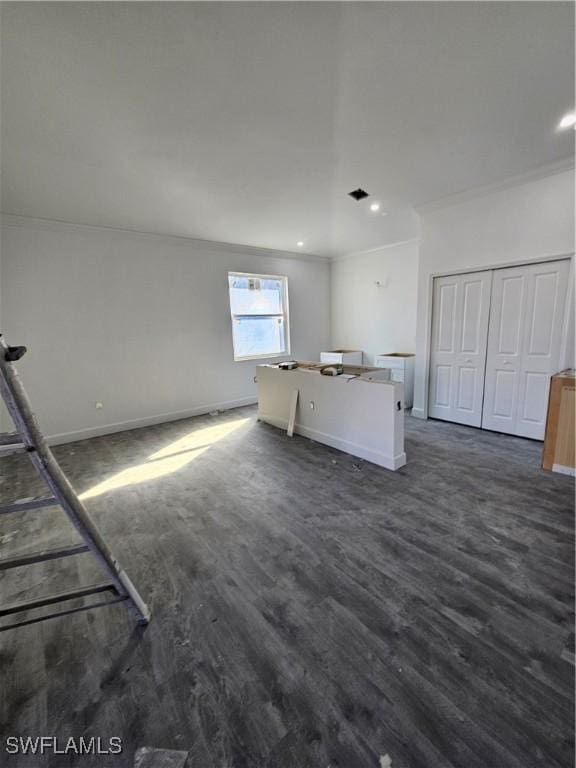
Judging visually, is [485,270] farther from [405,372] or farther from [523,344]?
[405,372]

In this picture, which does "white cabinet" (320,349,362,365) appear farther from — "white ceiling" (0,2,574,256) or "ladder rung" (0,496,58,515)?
"ladder rung" (0,496,58,515)

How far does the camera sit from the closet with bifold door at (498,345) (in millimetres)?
3432

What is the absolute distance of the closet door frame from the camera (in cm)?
323

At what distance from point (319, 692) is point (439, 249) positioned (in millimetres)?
4557

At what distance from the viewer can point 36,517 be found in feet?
8.25

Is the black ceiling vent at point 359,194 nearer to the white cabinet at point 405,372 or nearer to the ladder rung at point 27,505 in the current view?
the white cabinet at point 405,372

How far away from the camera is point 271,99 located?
205 centimetres

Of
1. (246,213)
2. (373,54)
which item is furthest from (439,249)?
(373,54)

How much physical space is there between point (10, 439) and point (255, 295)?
5057 millimetres

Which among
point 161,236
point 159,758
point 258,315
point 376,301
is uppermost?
point 161,236

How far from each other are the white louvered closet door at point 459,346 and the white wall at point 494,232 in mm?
133

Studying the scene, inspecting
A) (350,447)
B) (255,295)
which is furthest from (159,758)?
(255,295)

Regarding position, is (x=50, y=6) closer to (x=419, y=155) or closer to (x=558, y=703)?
(x=419, y=155)

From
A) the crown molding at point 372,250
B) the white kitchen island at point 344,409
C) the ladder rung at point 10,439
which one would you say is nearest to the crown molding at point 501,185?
the crown molding at point 372,250
